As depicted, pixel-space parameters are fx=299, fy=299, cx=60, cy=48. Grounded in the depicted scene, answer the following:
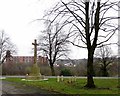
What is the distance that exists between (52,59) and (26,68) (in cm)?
650

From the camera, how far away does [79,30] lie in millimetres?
25703

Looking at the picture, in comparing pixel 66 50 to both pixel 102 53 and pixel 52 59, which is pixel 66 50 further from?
pixel 102 53

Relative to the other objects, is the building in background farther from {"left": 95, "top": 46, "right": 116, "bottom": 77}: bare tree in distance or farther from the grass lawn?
the grass lawn

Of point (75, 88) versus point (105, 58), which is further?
point (105, 58)

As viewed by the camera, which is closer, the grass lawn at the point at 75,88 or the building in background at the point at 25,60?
the grass lawn at the point at 75,88

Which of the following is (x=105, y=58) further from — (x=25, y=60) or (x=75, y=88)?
(x=75, y=88)

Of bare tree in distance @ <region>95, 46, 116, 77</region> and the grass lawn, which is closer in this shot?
the grass lawn

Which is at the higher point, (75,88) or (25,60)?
(25,60)

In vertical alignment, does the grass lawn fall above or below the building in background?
below

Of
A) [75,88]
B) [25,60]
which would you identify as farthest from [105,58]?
[75,88]

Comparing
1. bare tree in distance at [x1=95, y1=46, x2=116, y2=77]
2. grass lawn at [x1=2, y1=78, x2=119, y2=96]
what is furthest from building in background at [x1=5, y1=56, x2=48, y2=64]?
grass lawn at [x1=2, y1=78, x2=119, y2=96]

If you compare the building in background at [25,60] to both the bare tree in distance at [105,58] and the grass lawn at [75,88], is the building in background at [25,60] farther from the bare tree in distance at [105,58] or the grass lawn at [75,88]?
the grass lawn at [75,88]

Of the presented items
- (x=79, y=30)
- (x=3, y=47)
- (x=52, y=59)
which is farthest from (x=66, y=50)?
(x=79, y=30)

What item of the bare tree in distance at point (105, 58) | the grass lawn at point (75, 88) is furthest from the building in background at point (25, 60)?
the grass lawn at point (75, 88)
